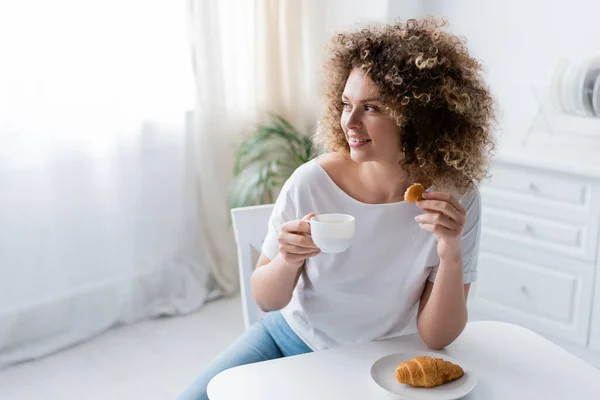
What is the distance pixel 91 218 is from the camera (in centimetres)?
286

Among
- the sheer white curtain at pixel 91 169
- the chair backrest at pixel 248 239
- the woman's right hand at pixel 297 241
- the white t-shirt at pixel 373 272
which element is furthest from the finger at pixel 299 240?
the sheer white curtain at pixel 91 169

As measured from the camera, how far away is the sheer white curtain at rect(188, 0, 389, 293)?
10.3 ft

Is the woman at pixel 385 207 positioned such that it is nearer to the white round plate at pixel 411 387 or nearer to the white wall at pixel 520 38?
the white round plate at pixel 411 387

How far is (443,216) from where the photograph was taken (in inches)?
47.9

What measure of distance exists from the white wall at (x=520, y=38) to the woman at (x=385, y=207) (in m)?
1.68

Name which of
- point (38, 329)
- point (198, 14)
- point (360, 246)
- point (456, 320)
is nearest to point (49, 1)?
point (198, 14)

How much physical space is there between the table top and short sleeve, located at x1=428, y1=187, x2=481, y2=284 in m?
0.16

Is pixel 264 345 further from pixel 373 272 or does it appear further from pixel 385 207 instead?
pixel 385 207

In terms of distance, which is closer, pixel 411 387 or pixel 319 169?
pixel 411 387

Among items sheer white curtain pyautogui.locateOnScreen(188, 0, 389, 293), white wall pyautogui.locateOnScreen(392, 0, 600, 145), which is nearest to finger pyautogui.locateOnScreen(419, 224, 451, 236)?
white wall pyautogui.locateOnScreen(392, 0, 600, 145)

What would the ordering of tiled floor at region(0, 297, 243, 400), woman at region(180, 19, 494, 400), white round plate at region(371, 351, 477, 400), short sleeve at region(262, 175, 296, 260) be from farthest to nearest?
tiled floor at region(0, 297, 243, 400)
short sleeve at region(262, 175, 296, 260)
woman at region(180, 19, 494, 400)
white round plate at region(371, 351, 477, 400)

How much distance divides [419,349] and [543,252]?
1588 millimetres

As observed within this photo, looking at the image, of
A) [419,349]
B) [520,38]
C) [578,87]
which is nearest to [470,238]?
[419,349]

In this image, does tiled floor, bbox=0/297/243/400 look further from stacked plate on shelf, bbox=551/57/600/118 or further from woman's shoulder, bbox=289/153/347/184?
stacked plate on shelf, bbox=551/57/600/118
